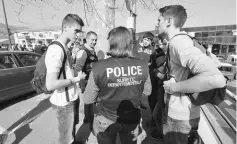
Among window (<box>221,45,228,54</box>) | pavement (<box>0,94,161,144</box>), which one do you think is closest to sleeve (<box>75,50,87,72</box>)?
pavement (<box>0,94,161,144</box>)

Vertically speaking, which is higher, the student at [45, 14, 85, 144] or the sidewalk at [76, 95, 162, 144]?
the student at [45, 14, 85, 144]

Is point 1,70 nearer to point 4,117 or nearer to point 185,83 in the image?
point 4,117

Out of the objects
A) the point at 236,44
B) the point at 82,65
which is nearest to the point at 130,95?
the point at 82,65

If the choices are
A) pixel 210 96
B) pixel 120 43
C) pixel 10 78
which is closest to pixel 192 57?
pixel 210 96

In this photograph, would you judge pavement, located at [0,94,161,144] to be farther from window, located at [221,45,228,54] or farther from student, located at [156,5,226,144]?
window, located at [221,45,228,54]

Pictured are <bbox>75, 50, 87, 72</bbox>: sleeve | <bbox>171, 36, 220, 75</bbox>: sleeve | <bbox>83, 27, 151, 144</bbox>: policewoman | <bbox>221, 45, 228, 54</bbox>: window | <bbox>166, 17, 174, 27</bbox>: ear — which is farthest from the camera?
<bbox>221, 45, 228, 54</bbox>: window

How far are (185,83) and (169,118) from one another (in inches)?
19.4

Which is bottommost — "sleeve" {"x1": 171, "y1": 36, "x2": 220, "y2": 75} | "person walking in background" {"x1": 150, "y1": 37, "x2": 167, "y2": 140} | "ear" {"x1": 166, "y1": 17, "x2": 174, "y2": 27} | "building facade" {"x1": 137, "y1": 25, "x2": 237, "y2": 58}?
"person walking in background" {"x1": 150, "y1": 37, "x2": 167, "y2": 140}

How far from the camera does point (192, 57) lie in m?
1.05

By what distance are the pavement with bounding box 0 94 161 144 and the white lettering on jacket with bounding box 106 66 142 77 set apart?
1.65 metres

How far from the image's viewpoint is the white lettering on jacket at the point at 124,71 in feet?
4.07

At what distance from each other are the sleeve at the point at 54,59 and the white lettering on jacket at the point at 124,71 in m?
0.54

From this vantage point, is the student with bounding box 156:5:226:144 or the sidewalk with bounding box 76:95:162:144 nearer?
the student with bounding box 156:5:226:144

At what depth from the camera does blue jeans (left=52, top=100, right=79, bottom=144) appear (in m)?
1.58
